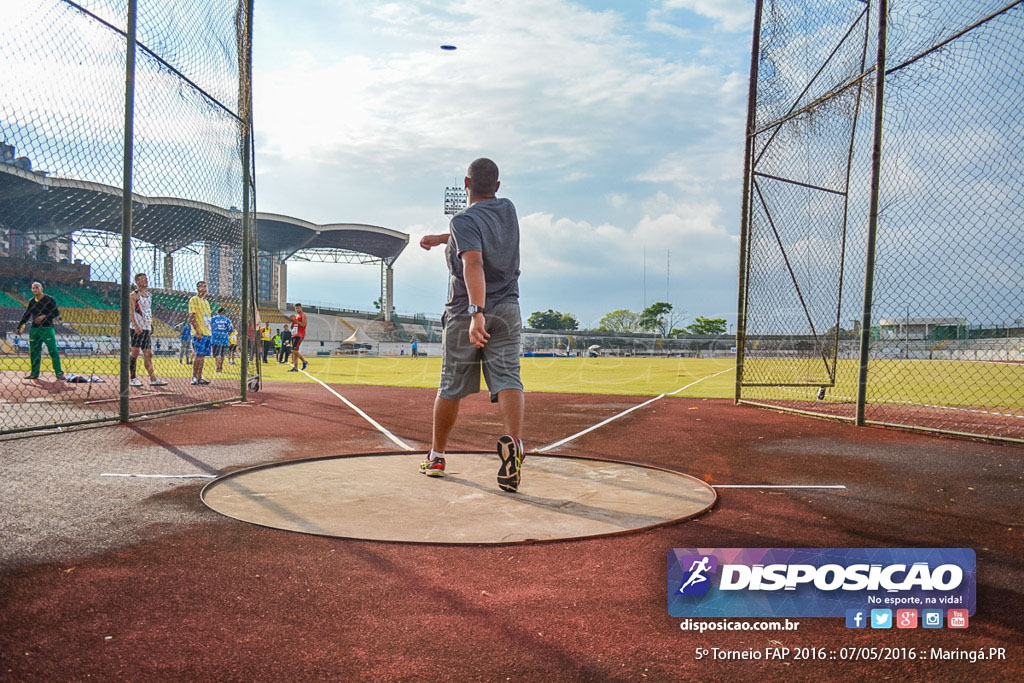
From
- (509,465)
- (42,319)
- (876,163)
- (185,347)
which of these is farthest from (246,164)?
(185,347)

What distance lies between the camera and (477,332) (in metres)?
4.39

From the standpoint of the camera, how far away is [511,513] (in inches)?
146

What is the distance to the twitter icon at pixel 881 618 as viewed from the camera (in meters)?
2.30

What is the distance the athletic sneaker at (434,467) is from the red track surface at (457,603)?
145 cm

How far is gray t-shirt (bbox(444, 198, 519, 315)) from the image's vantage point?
4.53 m

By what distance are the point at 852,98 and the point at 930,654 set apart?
10.3 m

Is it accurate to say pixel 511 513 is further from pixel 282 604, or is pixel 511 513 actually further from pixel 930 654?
pixel 930 654

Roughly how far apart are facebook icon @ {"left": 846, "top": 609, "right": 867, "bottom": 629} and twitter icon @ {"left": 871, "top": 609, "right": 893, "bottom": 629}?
0.09 feet

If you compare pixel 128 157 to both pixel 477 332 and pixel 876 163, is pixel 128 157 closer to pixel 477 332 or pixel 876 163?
pixel 477 332

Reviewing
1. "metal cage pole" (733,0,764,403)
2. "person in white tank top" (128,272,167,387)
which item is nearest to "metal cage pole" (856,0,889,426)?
"metal cage pole" (733,0,764,403)

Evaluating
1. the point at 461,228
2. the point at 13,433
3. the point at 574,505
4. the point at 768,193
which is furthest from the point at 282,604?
the point at 768,193

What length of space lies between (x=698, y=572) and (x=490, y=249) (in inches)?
101

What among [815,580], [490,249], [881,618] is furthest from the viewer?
[490,249]

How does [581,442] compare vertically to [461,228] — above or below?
below
